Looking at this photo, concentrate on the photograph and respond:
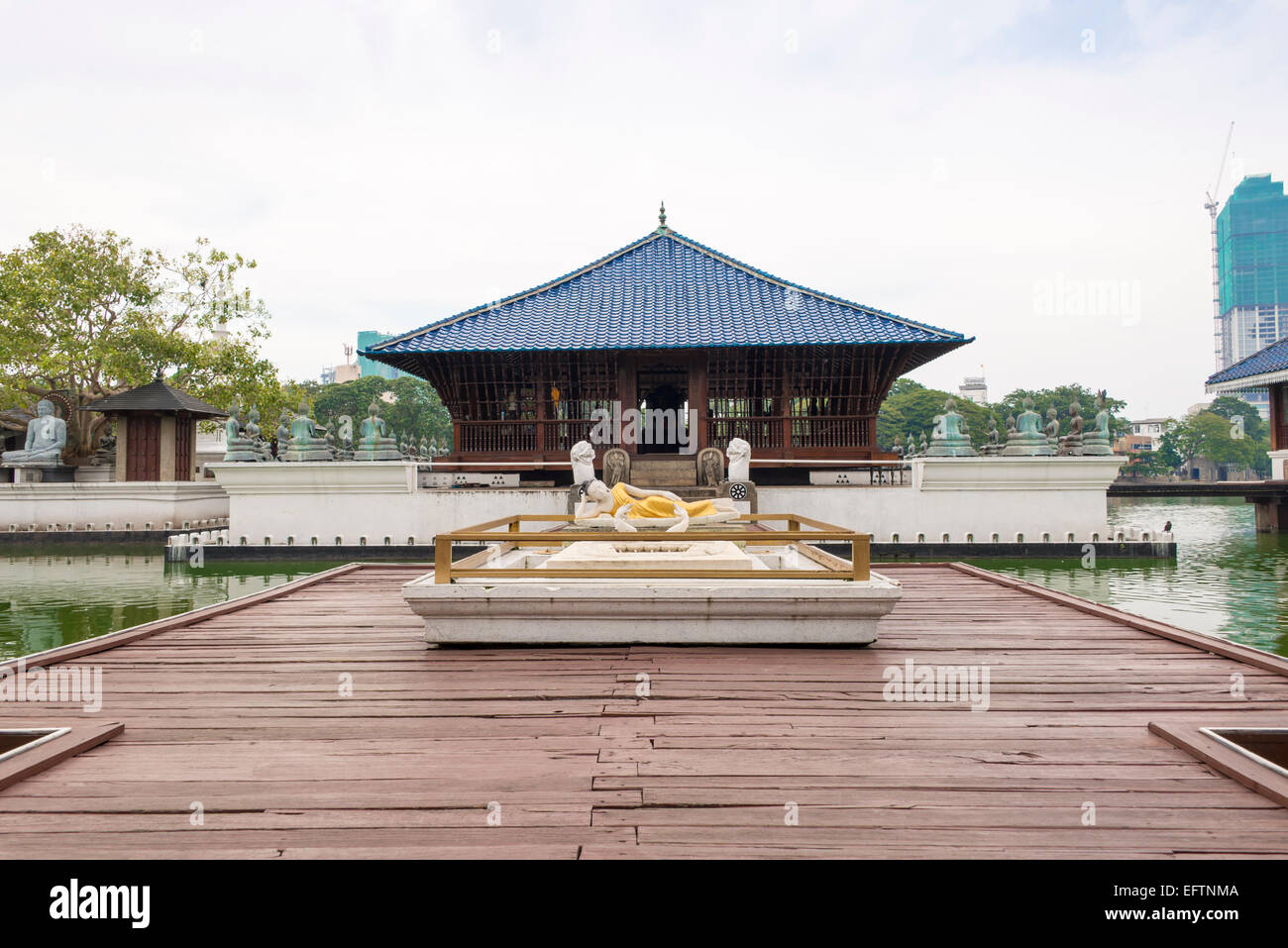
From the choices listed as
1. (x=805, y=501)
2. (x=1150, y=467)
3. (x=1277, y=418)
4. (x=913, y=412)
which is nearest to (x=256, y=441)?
(x=805, y=501)

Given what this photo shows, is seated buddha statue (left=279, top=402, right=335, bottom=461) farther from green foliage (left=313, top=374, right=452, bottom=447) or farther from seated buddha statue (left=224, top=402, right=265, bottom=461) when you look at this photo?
green foliage (left=313, top=374, right=452, bottom=447)

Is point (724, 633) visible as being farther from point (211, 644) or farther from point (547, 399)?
point (547, 399)

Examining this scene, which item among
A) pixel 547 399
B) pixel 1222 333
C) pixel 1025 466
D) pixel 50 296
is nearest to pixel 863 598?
pixel 1025 466

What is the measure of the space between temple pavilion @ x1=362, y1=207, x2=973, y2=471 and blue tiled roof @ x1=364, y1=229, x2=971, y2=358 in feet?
0.18

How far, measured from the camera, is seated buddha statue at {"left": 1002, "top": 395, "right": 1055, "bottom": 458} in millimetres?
15344

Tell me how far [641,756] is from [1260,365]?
26687mm

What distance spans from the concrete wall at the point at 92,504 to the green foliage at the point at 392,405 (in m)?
25.5

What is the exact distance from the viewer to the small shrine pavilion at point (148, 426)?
21.5 metres

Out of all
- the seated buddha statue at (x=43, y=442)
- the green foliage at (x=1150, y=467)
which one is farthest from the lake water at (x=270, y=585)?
the green foliage at (x=1150, y=467)

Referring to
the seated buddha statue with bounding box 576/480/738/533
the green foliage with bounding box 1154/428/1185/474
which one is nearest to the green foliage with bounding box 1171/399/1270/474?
the green foliage with bounding box 1154/428/1185/474

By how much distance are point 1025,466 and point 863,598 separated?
12.4m

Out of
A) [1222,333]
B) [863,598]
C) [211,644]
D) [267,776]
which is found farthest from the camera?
[1222,333]

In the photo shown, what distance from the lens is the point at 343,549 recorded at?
1527 cm

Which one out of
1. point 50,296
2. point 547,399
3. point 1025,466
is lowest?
point 1025,466
